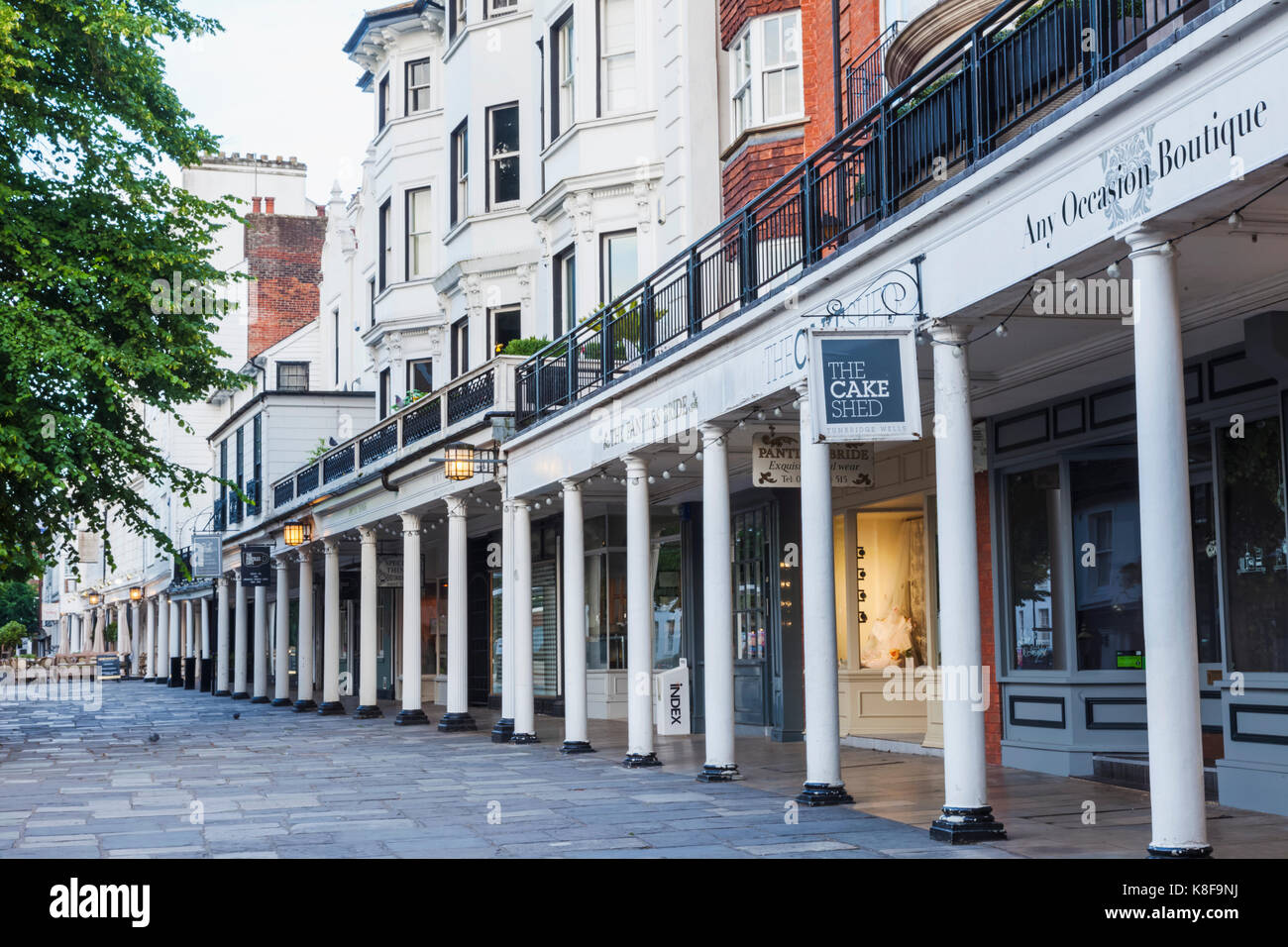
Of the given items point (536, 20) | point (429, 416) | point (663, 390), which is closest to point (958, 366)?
point (663, 390)

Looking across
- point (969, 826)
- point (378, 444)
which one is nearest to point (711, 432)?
point (969, 826)

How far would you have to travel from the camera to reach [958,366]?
984 cm

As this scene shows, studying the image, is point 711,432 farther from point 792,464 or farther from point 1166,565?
point 1166,565

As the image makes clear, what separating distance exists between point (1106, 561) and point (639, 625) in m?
5.11

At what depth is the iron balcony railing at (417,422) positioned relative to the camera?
2039 centimetres

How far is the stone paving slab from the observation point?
9602 mm

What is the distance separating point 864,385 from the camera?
9.73m

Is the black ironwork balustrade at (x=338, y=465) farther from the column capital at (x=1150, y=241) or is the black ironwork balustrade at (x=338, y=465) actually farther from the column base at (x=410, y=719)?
the column capital at (x=1150, y=241)

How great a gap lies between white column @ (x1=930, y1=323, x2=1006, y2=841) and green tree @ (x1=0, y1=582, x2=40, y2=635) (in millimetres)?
112831

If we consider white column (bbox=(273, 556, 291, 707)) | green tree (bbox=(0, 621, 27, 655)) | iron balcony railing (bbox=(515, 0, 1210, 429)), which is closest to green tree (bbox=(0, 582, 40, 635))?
green tree (bbox=(0, 621, 27, 655))

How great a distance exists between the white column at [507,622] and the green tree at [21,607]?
3984 inches

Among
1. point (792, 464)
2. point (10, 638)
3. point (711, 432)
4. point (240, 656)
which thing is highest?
point (711, 432)

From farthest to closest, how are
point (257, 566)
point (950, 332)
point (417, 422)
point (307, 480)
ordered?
1. point (257, 566)
2. point (307, 480)
3. point (417, 422)
4. point (950, 332)

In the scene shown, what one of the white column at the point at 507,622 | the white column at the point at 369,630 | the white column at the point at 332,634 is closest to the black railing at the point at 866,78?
the white column at the point at 507,622
